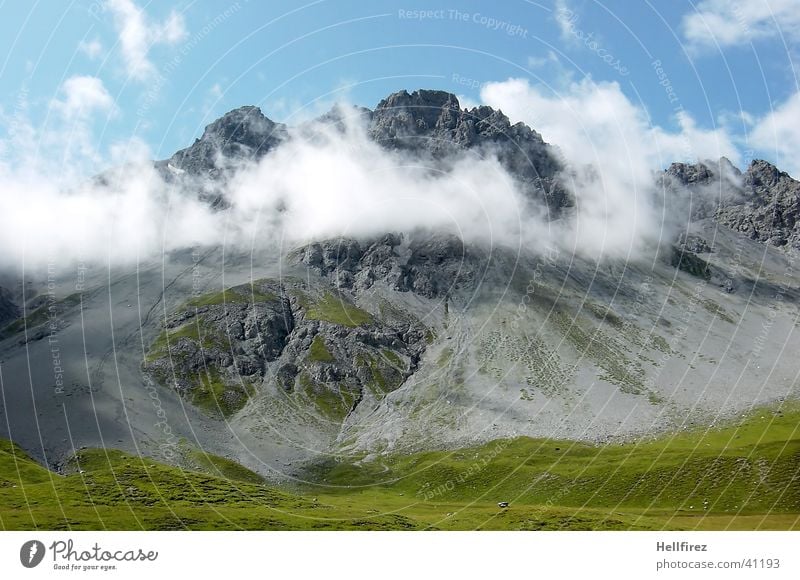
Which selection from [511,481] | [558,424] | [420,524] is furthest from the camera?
[558,424]

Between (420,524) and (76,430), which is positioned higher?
(76,430)

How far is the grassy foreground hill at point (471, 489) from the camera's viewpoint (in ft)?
Answer: 295

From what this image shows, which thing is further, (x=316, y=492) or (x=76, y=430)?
(x=76, y=430)

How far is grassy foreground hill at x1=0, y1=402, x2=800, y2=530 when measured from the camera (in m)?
89.9

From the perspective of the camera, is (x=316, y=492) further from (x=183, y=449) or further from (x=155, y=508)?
(x=155, y=508)

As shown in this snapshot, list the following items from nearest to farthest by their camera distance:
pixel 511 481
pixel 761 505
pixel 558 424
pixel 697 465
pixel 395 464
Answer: pixel 761 505 → pixel 697 465 → pixel 511 481 → pixel 395 464 → pixel 558 424

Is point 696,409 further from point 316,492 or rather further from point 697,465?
point 316,492

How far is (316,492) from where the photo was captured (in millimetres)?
153750

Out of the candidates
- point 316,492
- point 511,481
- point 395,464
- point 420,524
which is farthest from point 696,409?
point 420,524

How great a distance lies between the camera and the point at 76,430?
173250mm

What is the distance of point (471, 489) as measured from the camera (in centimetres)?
14600
